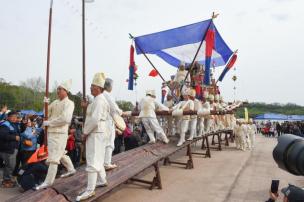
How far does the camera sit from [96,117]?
546 cm

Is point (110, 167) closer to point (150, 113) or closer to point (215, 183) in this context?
point (215, 183)

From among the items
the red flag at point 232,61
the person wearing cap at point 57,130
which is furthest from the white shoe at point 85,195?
the red flag at point 232,61

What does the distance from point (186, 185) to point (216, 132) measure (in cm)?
707

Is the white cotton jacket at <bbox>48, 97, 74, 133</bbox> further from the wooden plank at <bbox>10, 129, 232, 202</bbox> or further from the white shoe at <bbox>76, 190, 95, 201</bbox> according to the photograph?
the white shoe at <bbox>76, 190, 95, 201</bbox>

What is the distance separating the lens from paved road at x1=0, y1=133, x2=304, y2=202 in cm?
720

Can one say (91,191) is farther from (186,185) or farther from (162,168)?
(162,168)

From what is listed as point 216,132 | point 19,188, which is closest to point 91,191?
point 19,188

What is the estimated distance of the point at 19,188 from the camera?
782 centimetres

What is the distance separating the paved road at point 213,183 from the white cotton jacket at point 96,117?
2.07 m

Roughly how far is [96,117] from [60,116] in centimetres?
84

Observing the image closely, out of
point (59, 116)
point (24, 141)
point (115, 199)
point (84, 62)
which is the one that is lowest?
point (115, 199)

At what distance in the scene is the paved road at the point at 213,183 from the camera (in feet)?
23.6

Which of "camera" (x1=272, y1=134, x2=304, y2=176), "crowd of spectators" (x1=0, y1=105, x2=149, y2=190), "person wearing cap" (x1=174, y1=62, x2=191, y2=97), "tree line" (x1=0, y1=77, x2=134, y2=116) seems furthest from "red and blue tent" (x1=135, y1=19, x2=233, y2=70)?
"tree line" (x1=0, y1=77, x2=134, y2=116)

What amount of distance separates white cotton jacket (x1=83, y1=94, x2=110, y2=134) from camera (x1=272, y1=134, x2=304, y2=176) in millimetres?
3590
